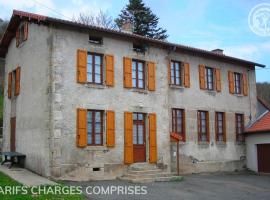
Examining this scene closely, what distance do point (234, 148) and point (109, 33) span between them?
32.7 ft

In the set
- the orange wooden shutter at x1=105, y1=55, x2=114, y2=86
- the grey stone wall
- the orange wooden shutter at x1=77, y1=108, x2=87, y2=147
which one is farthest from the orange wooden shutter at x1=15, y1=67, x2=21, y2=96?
the orange wooden shutter at x1=105, y1=55, x2=114, y2=86

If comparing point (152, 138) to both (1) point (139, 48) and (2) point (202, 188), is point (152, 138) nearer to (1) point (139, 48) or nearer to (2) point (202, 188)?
(2) point (202, 188)

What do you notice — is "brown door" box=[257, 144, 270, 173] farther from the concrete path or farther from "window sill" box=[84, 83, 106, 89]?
the concrete path

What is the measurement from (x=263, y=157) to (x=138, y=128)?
800cm

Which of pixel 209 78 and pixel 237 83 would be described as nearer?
pixel 209 78

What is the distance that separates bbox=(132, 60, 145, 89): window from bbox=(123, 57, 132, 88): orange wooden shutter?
0.39 m

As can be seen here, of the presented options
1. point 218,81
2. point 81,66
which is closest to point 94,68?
point 81,66

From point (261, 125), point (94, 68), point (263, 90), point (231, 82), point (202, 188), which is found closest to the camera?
point (202, 188)

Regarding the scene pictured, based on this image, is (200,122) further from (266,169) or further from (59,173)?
(59,173)

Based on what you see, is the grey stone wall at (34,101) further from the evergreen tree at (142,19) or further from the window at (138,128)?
the evergreen tree at (142,19)

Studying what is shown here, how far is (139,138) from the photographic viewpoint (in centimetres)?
1792

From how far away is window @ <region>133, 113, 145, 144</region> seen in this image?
1780 cm

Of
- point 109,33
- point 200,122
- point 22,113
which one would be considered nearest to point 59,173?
point 22,113

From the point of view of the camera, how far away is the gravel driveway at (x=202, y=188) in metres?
13.4
